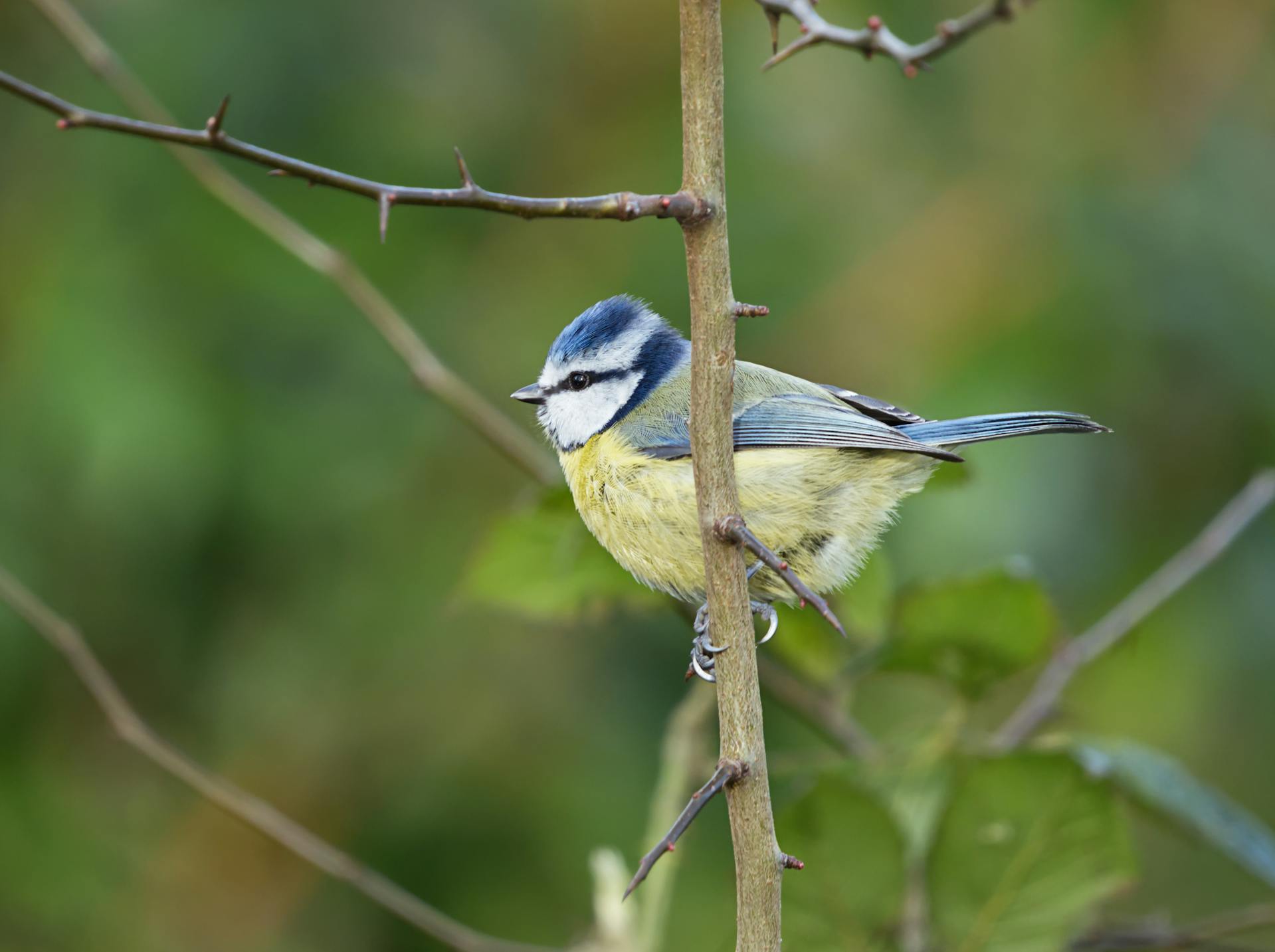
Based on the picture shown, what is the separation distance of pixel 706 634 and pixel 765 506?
275 millimetres

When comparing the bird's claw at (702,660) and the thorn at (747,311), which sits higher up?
the thorn at (747,311)

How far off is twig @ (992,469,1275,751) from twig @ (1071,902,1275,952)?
35 cm

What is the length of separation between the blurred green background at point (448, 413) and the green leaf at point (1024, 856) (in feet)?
4.21

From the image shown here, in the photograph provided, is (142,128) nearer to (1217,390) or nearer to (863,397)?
(863,397)

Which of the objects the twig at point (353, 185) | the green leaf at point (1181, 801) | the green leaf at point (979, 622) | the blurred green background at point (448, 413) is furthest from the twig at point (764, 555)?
the blurred green background at point (448, 413)

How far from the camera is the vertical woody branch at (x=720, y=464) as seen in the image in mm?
1230

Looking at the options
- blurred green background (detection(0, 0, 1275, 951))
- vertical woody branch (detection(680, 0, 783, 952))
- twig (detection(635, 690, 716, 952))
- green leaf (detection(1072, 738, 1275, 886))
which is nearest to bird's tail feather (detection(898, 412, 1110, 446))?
green leaf (detection(1072, 738, 1275, 886))

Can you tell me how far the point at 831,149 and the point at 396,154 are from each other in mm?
1330

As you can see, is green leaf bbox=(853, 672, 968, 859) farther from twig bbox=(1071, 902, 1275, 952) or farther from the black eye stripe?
the black eye stripe

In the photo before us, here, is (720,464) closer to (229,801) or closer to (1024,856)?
(1024,856)

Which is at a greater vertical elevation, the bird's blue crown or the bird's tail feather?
the bird's blue crown

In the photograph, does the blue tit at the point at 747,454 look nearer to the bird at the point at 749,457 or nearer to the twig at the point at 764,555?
the bird at the point at 749,457

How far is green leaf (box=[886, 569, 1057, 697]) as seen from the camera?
196 cm

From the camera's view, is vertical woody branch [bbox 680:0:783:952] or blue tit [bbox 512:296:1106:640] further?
blue tit [bbox 512:296:1106:640]
